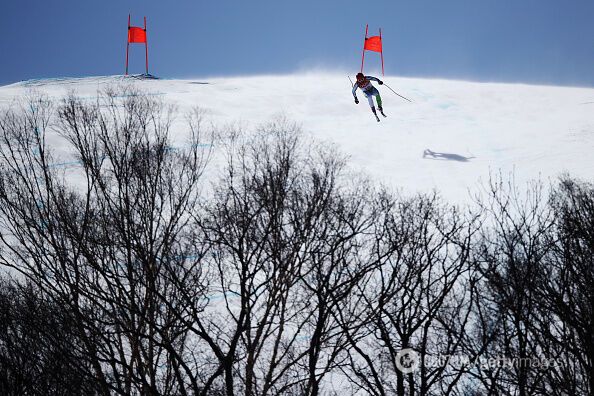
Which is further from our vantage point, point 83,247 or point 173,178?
point 173,178

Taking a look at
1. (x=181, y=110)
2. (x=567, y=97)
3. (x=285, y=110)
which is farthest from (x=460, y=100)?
(x=181, y=110)

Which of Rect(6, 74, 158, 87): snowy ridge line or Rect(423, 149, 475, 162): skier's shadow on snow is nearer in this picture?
Rect(423, 149, 475, 162): skier's shadow on snow

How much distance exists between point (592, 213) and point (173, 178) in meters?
11.3

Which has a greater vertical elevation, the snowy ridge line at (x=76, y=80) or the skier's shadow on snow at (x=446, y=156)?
the snowy ridge line at (x=76, y=80)

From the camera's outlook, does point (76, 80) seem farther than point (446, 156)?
Yes

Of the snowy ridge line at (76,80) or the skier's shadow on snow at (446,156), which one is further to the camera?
the snowy ridge line at (76,80)

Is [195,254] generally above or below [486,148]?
below

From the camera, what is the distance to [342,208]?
12.3m

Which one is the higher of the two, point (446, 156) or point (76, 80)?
point (76, 80)

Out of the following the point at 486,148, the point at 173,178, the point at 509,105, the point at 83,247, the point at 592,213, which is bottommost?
the point at 83,247

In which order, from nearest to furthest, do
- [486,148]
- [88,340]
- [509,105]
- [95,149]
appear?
1. [88,340]
2. [95,149]
3. [486,148]
4. [509,105]

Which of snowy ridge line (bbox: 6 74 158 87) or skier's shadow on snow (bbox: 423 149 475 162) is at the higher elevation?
snowy ridge line (bbox: 6 74 158 87)

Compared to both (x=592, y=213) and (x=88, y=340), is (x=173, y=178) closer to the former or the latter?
(x=88, y=340)

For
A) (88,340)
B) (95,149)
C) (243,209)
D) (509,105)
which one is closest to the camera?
(88,340)
